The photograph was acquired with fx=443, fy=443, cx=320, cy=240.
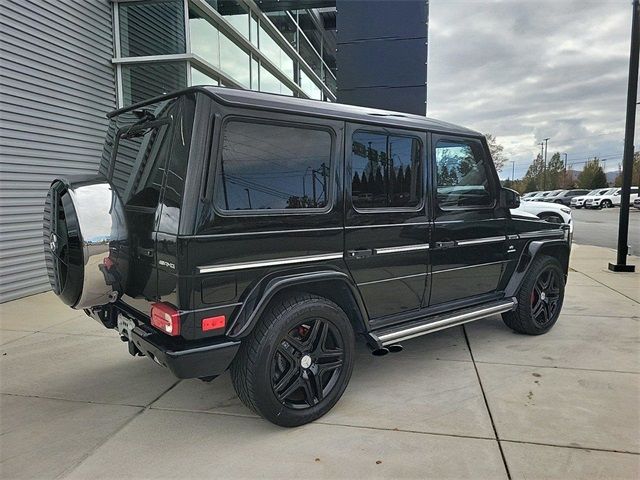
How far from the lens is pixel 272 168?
2705 mm

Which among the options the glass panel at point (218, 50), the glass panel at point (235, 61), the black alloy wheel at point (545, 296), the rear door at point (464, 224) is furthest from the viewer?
the glass panel at point (235, 61)

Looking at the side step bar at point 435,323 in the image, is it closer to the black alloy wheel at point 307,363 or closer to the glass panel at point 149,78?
the black alloy wheel at point 307,363

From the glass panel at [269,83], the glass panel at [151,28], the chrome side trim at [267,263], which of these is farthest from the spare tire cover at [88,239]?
the glass panel at [269,83]

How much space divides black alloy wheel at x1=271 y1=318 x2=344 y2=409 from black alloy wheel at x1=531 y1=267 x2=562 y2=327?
2.44 meters

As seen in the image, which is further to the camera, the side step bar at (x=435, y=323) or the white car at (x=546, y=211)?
the white car at (x=546, y=211)

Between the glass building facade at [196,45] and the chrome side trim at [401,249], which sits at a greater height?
the glass building facade at [196,45]

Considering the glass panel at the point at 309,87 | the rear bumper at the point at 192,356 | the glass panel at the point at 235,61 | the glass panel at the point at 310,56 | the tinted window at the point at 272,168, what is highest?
the glass panel at the point at 310,56

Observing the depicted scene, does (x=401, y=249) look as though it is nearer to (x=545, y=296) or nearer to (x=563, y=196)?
(x=545, y=296)

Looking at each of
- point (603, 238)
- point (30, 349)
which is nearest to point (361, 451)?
point (30, 349)

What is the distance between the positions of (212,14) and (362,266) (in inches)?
293

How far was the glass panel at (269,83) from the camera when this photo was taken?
440 inches

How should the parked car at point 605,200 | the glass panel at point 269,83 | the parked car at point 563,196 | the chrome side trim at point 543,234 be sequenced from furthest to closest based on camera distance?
1. the parked car at point 563,196
2. the parked car at point 605,200
3. the glass panel at point 269,83
4. the chrome side trim at point 543,234

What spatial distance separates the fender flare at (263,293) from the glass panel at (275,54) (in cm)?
971

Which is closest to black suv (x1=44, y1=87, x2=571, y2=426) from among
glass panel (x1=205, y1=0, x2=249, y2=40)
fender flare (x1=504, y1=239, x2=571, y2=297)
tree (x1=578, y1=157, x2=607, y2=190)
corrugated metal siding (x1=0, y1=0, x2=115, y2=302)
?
fender flare (x1=504, y1=239, x2=571, y2=297)
